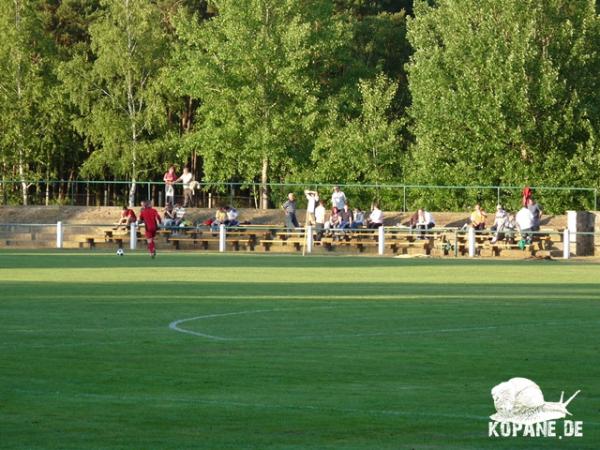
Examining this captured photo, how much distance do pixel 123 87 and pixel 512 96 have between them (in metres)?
25.0

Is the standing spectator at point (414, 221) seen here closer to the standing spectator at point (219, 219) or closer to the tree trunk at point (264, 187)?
the standing spectator at point (219, 219)

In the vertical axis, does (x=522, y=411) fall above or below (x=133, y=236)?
below

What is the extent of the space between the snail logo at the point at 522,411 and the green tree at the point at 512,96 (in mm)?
55695

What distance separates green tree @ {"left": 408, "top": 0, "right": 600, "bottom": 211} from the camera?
67.4m

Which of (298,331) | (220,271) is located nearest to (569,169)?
→ (220,271)

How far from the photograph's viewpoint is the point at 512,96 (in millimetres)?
67250

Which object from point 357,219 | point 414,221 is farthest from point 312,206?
point 414,221

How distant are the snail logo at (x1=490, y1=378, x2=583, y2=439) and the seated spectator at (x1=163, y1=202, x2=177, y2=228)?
47458mm

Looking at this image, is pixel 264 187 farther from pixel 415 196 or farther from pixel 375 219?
pixel 375 219

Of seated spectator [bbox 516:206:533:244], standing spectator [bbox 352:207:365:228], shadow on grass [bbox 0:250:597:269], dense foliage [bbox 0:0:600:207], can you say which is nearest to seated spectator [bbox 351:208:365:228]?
standing spectator [bbox 352:207:365:228]

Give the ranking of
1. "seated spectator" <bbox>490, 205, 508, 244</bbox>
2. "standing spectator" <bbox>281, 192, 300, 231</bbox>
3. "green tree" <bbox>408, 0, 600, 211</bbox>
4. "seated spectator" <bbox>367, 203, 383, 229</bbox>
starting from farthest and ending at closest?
"green tree" <bbox>408, 0, 600, 211</bbox> → "standing spectator" <bbox>281, 192, 300, 231</bbox> → "seated spectator" <bbox>367, 203, 383, 229</bbox> → "seated spectator" <bbox>490, 205, 508, 244</bbox>

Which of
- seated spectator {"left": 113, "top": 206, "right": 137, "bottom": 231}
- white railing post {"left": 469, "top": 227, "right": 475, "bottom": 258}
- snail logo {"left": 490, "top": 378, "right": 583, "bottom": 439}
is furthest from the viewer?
seated spectator {"left": 113, "top": 206, "right": 137, "bottom": 231}

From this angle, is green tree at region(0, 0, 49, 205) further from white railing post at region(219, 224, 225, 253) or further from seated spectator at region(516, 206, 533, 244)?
seated spectator at region(516, 206, 533, 244)

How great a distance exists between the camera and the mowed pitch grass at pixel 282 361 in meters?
11.4
